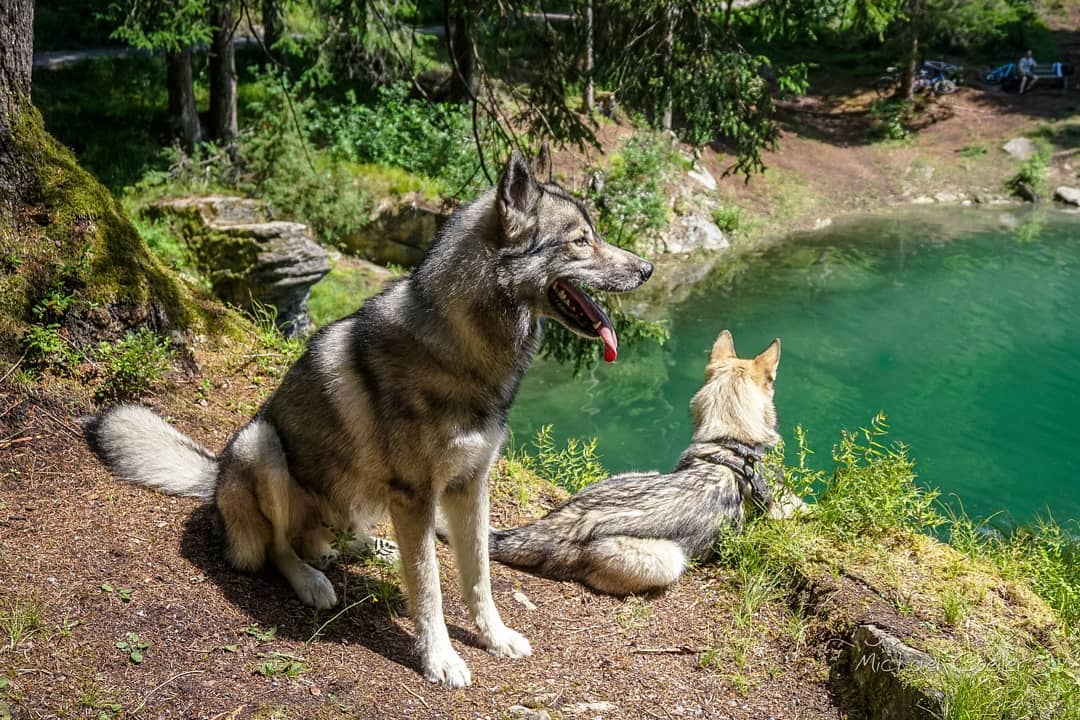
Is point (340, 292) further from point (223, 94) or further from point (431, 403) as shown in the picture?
point (431, 403)

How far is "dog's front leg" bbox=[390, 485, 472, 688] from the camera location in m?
3.58

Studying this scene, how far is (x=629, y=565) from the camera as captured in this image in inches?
183

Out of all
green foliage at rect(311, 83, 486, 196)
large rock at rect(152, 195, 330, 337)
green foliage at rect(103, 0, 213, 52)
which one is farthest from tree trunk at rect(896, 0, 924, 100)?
large rock at rect(152, 195, 330, 337)

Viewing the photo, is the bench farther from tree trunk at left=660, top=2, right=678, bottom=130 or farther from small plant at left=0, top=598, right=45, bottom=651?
small plant at left=0, top=598, right=45, bottom=651

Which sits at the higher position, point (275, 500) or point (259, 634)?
point (275, 500)

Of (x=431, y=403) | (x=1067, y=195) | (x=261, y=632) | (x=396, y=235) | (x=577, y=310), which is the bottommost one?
(x=1067, y=195)

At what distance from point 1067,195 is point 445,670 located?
26.2 meters

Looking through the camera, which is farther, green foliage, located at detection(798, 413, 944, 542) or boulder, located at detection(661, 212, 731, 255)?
boulder, located at detection(661, 212, 731, 255)

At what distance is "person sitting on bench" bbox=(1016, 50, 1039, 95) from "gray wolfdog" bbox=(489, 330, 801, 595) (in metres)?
30.6

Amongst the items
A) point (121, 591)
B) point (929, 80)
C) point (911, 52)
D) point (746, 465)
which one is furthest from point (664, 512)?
point (929, 80)

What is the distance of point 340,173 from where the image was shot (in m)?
14.7

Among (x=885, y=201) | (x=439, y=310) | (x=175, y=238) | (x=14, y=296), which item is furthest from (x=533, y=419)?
(x=885, y=201)

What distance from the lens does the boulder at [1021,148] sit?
26.3 m

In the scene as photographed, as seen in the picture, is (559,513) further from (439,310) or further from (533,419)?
(533,419)
